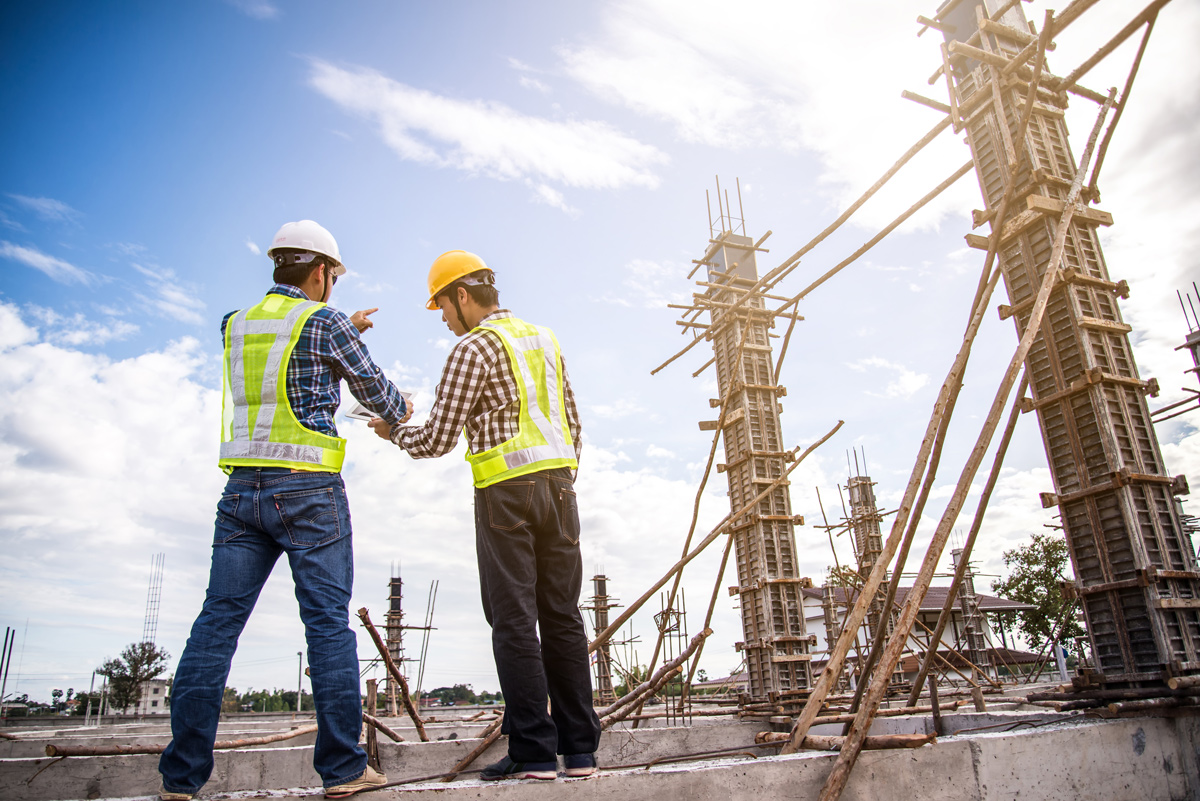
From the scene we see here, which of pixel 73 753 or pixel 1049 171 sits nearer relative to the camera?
pixel 73 753

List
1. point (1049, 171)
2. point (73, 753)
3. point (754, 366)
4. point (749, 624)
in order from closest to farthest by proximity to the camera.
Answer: point (73, 753) → point (1049, 171) → point (749, 624) → point (754, 366)

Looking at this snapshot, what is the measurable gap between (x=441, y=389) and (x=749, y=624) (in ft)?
29.8

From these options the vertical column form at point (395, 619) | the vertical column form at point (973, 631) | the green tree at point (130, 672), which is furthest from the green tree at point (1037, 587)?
the green tree at point (130, 672)

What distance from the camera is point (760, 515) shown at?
10961 millimetres

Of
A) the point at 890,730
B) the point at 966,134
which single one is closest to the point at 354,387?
the point at 966,134

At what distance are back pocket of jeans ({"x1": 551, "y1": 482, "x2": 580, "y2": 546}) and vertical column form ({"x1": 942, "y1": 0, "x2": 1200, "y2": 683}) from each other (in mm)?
3687

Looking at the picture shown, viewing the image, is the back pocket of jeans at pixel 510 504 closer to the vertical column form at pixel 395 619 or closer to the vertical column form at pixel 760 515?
the vertical column form at pixel 760 515

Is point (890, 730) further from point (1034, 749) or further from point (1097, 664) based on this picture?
point (1034, 749)

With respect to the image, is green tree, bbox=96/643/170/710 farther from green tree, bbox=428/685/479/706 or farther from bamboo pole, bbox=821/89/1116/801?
bamboo pole, bbox=821/89/1116/801

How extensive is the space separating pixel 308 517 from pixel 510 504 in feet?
2.68

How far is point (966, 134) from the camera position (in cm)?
613

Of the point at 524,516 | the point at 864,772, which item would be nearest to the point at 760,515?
the point at 864,772

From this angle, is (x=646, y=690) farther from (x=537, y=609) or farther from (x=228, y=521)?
(x=228, y=521)

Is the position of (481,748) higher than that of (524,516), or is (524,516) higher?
(524,516)
